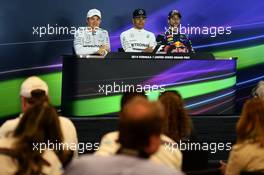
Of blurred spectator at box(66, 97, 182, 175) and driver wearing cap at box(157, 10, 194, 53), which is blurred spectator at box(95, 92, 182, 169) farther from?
driver wearing cap at box(157, 10, 194, 53)

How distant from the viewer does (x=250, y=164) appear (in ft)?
10.7

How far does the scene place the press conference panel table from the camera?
6688 millimetres

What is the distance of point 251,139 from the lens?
3273 millimetres

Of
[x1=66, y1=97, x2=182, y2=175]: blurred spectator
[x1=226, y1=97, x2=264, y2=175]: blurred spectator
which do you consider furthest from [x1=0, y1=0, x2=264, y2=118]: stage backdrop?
[x1=66, y1=97, x2=182, y2=175]: blurred spectator

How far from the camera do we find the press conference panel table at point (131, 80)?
6.69 m

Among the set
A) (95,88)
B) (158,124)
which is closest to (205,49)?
(95,88)

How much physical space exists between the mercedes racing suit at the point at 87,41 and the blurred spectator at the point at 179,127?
4.03m

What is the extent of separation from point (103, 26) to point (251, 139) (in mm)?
6032

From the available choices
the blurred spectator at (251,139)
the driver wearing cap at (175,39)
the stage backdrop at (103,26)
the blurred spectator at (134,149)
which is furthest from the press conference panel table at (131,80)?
the blurred spectator at (134,149)

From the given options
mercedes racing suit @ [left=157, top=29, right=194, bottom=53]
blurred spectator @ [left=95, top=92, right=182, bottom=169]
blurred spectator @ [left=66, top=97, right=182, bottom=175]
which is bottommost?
blurred spectator @ [left=95, top=92, right=182, bottom=169]

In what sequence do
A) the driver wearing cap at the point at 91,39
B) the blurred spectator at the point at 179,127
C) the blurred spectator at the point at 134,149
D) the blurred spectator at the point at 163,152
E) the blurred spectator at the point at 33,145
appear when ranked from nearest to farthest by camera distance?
the blurred spectator at the point at 134,149, the blurred spectator at the point at 33,145, the blurred spectator at the point at 163,152, the blurred spectator at the point at 179,127, the driver wearing cap at the point at 91,39

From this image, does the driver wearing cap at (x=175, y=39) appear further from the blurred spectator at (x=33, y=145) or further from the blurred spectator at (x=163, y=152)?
the blurred spectator at (x=33, y=145)

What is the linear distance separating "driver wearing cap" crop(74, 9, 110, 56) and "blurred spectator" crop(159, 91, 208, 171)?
3.93 metres

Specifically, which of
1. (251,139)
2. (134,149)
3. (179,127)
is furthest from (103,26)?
(134,149)
